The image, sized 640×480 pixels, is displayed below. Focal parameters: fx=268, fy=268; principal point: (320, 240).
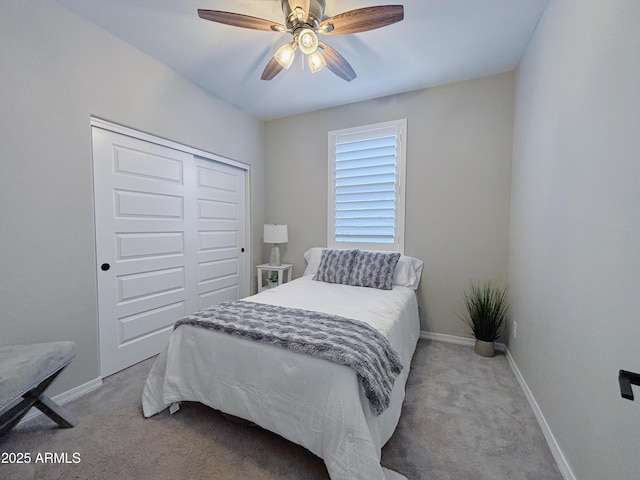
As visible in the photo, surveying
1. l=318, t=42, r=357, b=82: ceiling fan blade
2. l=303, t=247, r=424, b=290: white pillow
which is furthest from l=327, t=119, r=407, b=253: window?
l=318, t=42, r=357, b=82: ceiling fan blade

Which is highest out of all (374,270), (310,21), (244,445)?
(310,21)

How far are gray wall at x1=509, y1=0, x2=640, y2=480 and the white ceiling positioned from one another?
0.36m

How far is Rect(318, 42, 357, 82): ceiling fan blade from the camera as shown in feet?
6.04

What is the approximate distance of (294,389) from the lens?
4.30 feet

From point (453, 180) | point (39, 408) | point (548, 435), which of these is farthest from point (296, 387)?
point (453, 180)

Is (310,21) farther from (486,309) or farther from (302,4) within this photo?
(486,309)

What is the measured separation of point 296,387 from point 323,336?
0.27 m

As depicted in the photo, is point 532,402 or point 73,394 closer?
point 532,402

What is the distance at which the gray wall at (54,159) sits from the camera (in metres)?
1.61

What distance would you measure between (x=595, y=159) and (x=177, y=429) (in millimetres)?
2555

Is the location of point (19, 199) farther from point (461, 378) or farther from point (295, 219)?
point (461, 378)

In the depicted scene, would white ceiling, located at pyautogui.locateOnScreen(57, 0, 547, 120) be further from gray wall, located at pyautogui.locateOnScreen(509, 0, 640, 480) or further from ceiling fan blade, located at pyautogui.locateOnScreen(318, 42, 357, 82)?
gray wall, located at pyautogui.locateOnScreen(509, 0, 640, 480)

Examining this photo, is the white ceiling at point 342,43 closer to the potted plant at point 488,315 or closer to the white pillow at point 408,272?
the white pillow at point 408,272

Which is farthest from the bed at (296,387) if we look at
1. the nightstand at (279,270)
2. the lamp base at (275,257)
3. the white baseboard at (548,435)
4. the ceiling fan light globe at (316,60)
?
the ceiling fan light globe at (316,60)
